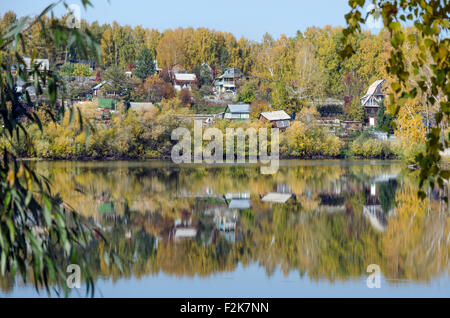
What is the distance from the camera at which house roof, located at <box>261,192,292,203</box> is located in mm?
12423

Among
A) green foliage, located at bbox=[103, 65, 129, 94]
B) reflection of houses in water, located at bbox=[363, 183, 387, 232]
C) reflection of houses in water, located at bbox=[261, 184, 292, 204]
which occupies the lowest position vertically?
reflection of houses in water, located at bbox=[261, 184, 292, 204]

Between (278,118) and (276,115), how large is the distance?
533mm

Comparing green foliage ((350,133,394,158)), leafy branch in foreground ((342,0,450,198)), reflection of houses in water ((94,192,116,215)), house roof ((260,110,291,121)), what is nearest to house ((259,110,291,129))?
house roof ((260,110,291,121))

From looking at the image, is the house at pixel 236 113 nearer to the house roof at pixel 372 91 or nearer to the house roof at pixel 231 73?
the house roof at pixel 372 91

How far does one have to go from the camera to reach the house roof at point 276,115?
3041 cm

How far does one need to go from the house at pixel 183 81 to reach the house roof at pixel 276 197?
2777 cm

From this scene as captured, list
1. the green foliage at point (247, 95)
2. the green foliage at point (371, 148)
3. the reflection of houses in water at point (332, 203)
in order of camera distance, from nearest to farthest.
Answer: the reflection of houses in water at point (332, 203)
the green foliage at point (371, 148)
the green foliage at point (247, 95)

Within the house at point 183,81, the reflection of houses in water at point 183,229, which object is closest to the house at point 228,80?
the house at point 183,81

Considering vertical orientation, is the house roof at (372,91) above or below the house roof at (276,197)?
above

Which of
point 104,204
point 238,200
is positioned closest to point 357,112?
point 238,200

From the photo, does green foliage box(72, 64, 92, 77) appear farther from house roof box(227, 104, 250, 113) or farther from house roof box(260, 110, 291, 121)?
house roof box(260, 110, 291, 121)

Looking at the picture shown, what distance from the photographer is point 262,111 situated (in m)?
32.2

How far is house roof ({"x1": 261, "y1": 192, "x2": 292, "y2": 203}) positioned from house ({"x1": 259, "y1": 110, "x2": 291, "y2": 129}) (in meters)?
16.6
